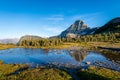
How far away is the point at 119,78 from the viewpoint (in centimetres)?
4416

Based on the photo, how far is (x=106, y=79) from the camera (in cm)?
4256

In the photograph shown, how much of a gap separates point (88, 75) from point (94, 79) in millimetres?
3409

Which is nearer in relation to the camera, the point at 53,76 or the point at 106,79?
the point at 106,79

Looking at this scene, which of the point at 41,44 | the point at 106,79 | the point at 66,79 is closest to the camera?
the point at 106,79

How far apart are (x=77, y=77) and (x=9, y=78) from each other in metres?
19.2

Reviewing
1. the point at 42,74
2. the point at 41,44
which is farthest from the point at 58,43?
the point at 42,74

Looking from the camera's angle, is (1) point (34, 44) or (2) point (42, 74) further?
(1) point (34, 44)

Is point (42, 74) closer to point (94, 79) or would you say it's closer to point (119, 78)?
point (94, 79)

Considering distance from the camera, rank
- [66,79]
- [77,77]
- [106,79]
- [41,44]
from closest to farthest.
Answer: [106,79] → [66,79] → [77,77] → [41,44]

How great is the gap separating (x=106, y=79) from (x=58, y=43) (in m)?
153

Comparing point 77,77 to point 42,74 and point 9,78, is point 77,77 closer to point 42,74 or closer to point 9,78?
point 42,74

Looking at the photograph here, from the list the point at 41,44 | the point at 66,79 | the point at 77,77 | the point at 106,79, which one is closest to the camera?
the point at 106,79

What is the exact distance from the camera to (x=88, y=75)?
4788 centimetres

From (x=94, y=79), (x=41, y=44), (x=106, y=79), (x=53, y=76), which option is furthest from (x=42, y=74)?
(x=41, y=44)
